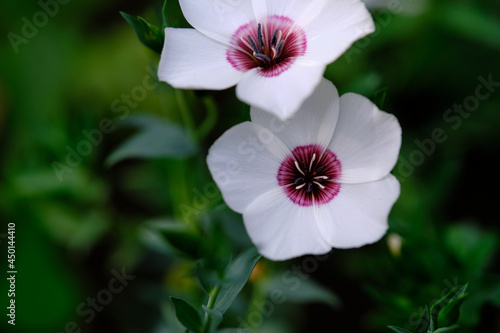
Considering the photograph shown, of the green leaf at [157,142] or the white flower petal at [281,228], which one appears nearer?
the white flower petal at [281,228]

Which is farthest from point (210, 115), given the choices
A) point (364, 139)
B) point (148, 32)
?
point (364, 139)

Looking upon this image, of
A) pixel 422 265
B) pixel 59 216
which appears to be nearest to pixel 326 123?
pixel 422 265

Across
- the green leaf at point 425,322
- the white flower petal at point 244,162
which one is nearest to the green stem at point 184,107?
the white flower petal at point 244,162

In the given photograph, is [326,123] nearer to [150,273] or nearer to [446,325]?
[446,325]

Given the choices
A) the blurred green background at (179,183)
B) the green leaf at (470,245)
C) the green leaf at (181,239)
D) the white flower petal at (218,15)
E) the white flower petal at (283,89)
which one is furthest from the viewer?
the blurred green background at (179,183)

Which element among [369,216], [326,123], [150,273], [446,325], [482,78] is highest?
[326,123]

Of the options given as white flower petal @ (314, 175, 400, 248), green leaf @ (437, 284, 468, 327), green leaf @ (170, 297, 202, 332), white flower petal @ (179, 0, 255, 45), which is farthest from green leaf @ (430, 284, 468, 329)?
white flower petal @ (179, 0, 255, 45)

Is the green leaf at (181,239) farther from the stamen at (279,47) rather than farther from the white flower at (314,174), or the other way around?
the stamen at (279,47)
